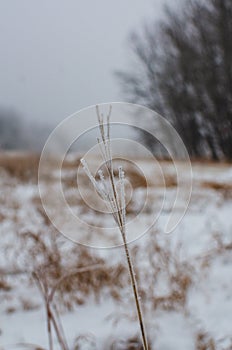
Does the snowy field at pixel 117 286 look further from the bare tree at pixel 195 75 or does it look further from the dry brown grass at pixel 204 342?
the bare tree at pixel 195 75

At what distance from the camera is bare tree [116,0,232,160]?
20.5 m

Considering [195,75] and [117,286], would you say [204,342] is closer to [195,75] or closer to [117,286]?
[117,286]

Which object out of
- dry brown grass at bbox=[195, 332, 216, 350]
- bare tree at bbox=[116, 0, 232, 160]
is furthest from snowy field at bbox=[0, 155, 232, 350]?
bare tree at bbox=[116, 0, 232, 160]

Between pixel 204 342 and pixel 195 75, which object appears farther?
pixel 195 75

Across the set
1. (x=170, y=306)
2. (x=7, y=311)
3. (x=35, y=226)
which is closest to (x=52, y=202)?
(x=35, y=226)

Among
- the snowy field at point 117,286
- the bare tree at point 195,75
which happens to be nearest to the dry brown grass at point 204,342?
the snowy field at point 117,286

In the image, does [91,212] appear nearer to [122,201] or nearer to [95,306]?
[95,306]

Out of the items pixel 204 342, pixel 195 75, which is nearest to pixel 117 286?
pixel 204 342

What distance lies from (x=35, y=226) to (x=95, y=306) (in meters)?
1.40

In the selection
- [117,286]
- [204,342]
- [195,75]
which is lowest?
[204,342]

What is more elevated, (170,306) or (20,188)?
(20,188)

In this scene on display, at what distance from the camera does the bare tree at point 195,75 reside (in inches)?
806

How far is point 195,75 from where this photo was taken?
21594 mm

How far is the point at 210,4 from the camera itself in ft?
67.2
